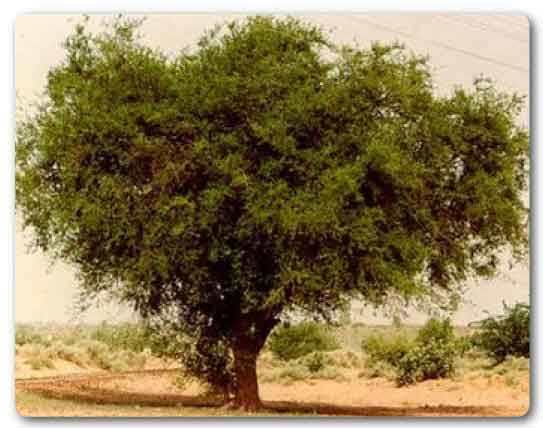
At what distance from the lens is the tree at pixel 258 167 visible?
19578mm

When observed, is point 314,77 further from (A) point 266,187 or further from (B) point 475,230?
A: (B) point 475,230

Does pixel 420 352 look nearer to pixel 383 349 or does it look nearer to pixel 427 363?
pixel 427 363

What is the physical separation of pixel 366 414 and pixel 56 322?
3478 mm

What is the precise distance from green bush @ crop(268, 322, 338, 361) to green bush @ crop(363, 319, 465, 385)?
464 mm

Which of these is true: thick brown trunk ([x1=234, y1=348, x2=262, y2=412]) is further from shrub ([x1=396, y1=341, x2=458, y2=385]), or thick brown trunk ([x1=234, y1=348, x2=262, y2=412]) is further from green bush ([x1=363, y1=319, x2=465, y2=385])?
shrub ([x1=396, y1=341, x2=458, y2=385])

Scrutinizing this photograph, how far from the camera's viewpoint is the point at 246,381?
2033cm

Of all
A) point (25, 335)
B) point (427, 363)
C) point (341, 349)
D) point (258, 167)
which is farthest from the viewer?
point (427, 363)

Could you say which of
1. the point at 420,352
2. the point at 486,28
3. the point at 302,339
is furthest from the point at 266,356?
the point at 486,28

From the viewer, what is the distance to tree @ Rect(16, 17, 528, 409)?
19578 mm

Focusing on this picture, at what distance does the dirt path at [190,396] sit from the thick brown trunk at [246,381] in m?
0.12

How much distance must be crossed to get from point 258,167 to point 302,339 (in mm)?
2016

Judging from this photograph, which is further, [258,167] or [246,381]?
[246,381]

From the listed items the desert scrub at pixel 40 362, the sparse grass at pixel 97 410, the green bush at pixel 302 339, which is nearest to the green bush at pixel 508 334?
the green bush at pixel 302 339

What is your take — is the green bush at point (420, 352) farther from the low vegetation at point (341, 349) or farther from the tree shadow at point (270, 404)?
the tree shadow at point (270, 404)
